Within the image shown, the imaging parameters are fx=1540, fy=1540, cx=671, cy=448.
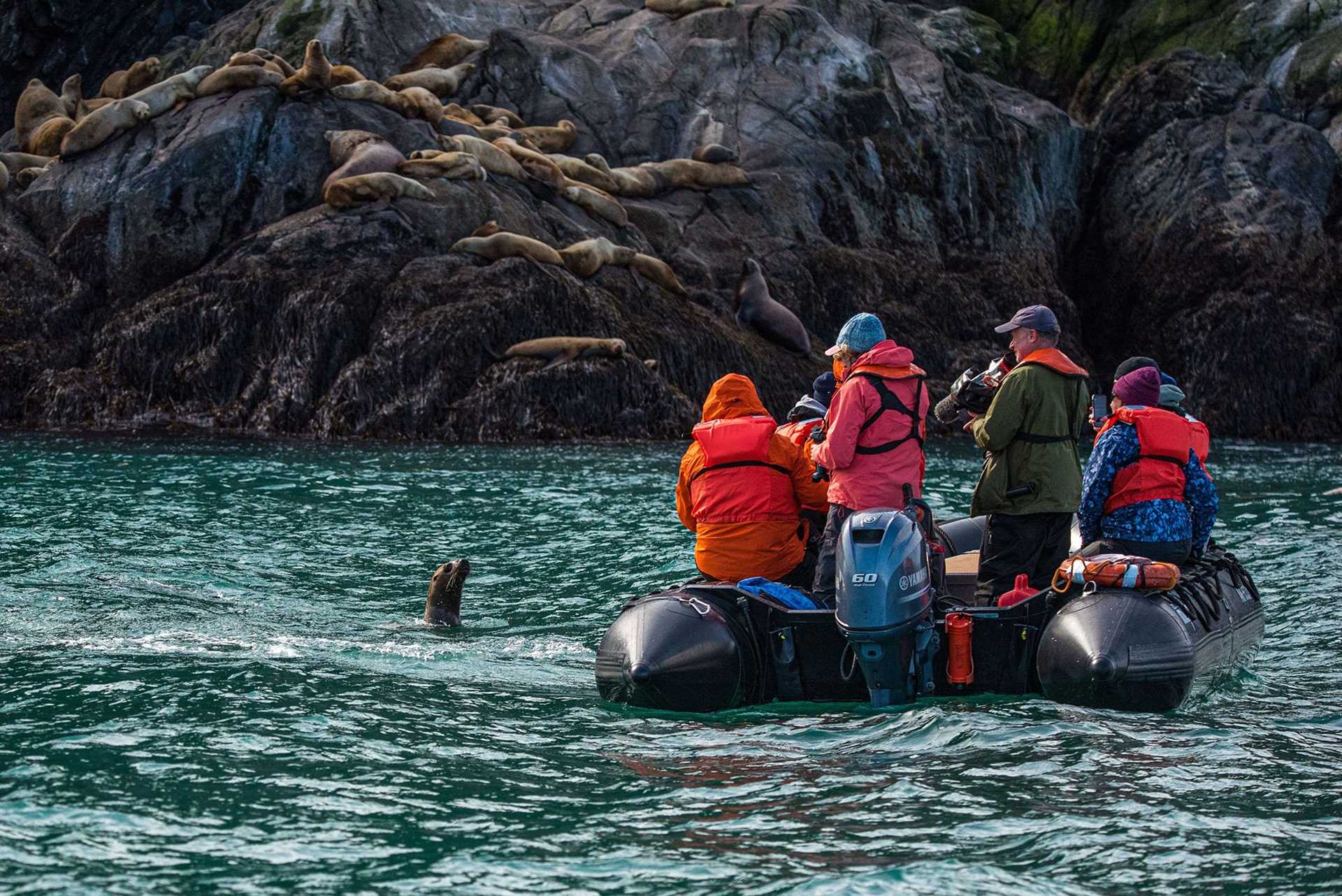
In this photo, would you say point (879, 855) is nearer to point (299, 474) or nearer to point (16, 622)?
point (16, 622)

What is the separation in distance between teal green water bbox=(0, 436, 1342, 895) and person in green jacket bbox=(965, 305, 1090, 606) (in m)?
0.98

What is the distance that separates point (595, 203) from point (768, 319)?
345 centimetres

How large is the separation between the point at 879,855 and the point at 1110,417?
379cm

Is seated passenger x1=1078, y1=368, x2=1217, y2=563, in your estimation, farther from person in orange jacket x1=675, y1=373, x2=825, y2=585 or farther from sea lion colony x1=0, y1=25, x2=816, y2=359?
sea lion colony x1=0, y1=25, x2=816, y2=359

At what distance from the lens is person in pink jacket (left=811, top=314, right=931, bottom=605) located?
777cm

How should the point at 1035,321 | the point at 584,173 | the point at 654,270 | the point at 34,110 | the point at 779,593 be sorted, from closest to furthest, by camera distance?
the point at 779,593 < the point at 1035,321 < the point at 654,270 < the point at 584,173 < the point at 34,110

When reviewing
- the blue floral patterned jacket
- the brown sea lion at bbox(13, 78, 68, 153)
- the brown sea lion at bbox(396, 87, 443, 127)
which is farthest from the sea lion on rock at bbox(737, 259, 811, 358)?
the blue floral patterned jacket

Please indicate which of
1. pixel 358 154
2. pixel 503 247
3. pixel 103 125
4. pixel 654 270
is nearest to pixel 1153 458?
pixel 503 247

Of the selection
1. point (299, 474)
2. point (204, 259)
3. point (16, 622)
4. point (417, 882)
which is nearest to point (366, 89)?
point (204, 259)

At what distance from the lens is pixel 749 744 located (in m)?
6.80

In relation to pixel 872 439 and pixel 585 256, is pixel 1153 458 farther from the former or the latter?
pixel 585 256

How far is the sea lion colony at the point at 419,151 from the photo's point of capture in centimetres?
2362

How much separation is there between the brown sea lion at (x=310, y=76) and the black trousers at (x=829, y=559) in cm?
1902

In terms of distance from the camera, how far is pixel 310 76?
973 inches
